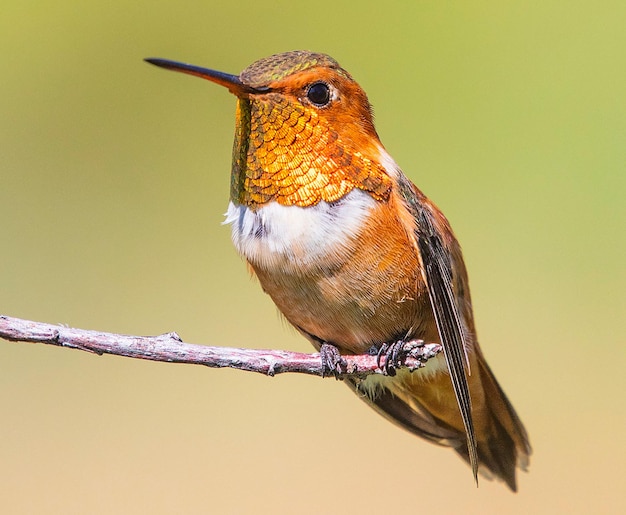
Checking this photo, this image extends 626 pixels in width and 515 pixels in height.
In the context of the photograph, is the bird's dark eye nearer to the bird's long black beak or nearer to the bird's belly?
the bird's long black beak

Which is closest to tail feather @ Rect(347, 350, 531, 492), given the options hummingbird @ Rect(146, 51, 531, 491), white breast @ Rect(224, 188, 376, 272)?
hummingbird @ Rect(146, 51, 531, 491)

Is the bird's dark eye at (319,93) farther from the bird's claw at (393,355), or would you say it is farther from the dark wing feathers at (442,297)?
the bird's claw at (393,355)

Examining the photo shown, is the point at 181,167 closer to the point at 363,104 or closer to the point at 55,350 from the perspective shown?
the point at 55,350

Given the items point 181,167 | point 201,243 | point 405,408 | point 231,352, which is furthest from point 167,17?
point 231,352

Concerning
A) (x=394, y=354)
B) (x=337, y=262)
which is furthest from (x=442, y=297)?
(x=337, y=262)

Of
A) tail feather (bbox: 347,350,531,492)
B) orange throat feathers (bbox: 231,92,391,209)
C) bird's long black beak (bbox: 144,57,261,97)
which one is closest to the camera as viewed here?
bird's long black beak (bbox: 144,57,261,97)

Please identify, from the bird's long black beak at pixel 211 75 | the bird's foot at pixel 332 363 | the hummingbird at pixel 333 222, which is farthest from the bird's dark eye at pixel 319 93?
the bird's foot at pixel 332 363

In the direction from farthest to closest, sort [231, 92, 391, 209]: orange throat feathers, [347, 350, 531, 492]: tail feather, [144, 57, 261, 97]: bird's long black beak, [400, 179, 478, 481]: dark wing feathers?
[347, 350, 531, 492]: tail feather → [400, 179, 478, 481]: dark wing feathers → [231, 92, 391, 209]: orange throat feathers → [144, 57, 261, 97]: bird's long black beak
